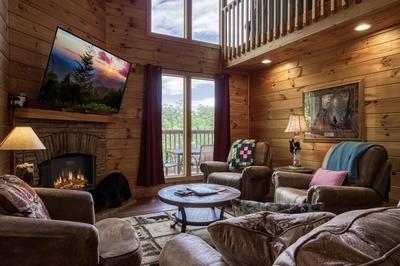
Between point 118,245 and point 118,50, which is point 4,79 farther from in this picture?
point 118,245

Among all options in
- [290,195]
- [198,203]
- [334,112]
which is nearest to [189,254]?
[198,203]

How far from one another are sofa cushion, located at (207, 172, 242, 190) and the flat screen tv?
67.4 inches

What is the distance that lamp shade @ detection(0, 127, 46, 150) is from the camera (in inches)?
86.4

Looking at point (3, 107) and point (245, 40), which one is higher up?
point (245, 40)

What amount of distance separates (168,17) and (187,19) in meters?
0.35

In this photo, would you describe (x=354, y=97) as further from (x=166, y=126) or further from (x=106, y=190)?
(x=106, y=190)

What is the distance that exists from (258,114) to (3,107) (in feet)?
13.0

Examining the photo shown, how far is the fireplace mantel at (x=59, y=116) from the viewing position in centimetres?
282

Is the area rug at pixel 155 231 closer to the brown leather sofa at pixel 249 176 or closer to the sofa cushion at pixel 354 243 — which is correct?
the brown leather sofa at pixel 249 176

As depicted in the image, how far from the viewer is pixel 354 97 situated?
11.5 feet

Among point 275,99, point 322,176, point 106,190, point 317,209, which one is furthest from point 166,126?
point 317,209

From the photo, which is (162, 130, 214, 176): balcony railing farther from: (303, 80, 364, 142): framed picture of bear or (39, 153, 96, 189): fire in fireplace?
(303, 80, 364, 142): framed picture of bear

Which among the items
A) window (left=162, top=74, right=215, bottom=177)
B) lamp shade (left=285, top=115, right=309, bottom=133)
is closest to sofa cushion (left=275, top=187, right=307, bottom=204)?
lamp shade (left=285, top=115, right=309, bottom=133)

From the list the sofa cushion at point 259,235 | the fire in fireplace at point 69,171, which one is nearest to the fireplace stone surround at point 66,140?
the fire in fireplace at point 69,171
